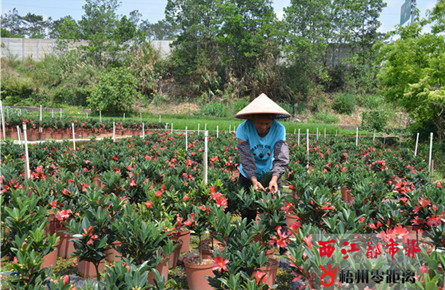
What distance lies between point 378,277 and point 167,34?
2480 inches

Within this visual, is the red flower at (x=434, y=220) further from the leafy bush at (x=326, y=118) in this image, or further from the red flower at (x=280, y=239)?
the leafy bush at (x=326, y=118)

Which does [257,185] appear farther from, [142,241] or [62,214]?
[62,214]

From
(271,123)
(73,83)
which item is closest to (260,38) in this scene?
(73,83)

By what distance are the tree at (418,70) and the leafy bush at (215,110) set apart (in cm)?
1240

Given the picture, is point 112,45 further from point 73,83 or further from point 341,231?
point 341,231

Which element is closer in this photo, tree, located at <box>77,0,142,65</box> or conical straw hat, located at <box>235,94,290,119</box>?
conical straw hat, located at <box>235,94,290,119</box>

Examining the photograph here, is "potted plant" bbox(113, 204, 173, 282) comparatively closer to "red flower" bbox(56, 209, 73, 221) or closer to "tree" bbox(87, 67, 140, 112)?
"red flower" bbox(56, 209, 73, 221)

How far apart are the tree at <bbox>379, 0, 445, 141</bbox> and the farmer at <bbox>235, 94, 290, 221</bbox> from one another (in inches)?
429

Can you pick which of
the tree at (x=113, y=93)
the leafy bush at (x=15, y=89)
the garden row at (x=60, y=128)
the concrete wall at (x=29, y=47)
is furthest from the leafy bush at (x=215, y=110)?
the concrete wall at (x=29, y=47)

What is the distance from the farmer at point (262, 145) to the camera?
3625 millimetres

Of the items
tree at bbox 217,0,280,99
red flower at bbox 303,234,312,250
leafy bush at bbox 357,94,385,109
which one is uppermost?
tree at bbox 217,0,280,99

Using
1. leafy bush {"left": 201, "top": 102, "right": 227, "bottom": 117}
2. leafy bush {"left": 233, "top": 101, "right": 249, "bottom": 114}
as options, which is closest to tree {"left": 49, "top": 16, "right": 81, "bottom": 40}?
leafy bush {"left": 201, "top": 102, "right": 227, "bottom": 117}

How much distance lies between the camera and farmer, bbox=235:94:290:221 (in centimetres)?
362

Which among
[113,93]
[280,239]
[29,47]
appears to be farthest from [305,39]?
[29,47]
